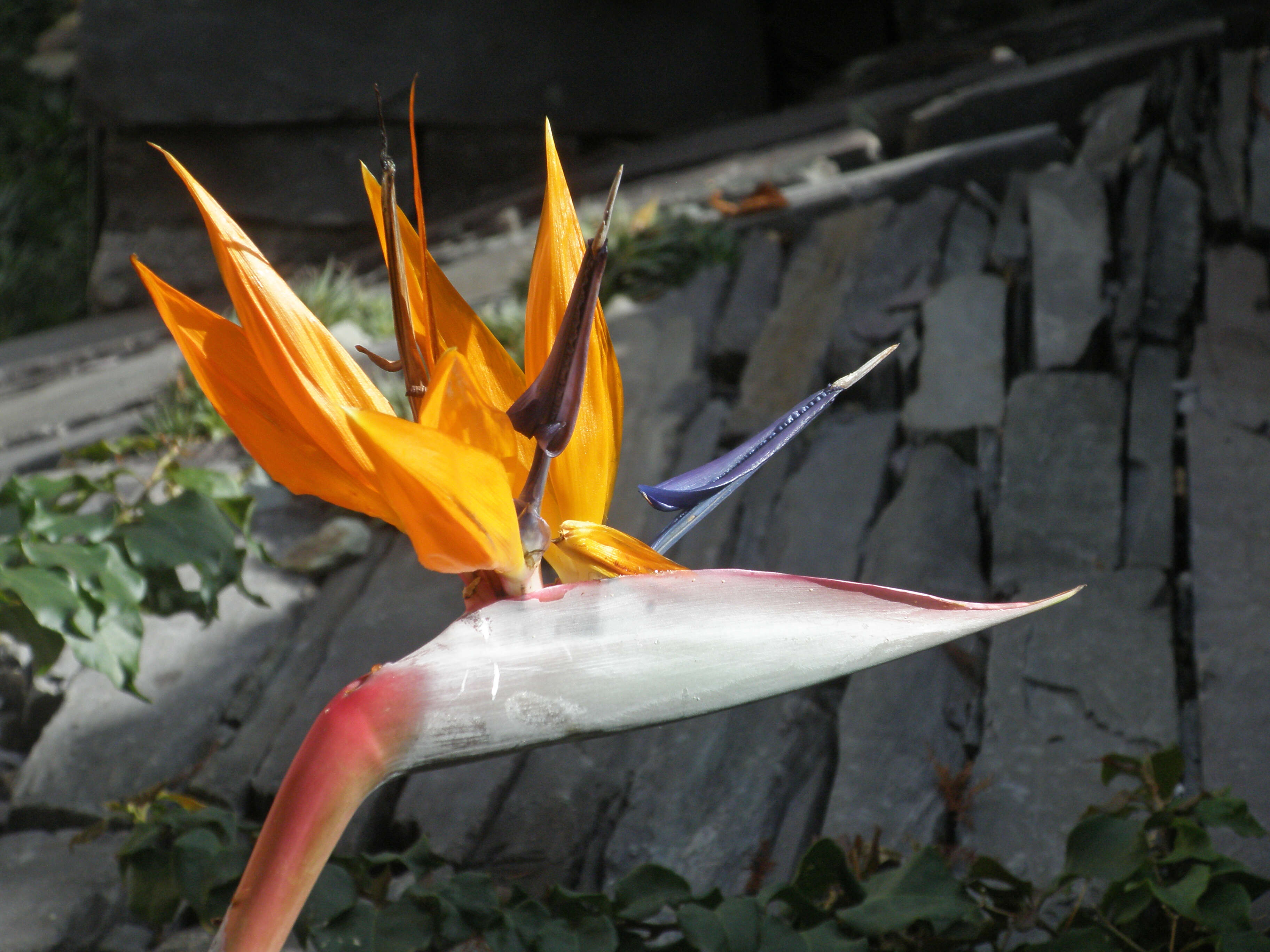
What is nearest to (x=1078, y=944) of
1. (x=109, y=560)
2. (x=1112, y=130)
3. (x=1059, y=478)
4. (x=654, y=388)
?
(x=1059, y=478)

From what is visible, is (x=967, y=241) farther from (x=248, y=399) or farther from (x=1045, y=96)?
(x=248, y=399)

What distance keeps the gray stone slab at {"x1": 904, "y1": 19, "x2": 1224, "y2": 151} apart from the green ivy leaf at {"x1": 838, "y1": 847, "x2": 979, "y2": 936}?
9.97ft

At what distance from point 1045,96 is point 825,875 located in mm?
3220

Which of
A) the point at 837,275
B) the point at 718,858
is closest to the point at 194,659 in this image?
the point at 718,858

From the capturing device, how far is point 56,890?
152 centimetres

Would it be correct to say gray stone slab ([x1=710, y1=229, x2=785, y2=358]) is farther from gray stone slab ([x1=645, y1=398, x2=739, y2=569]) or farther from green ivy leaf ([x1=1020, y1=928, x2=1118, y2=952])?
green ivy leaf ([x1=1020, y1=928, x2=1118, y2=952])

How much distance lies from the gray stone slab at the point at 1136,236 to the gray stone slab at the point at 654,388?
98 centimetres

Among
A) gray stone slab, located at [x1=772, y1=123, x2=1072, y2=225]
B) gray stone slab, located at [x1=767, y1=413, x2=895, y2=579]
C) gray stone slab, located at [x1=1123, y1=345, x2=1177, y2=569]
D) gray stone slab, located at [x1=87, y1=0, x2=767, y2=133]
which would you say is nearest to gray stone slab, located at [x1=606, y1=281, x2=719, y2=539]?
gray stone slab, located at [x1=767, y1=413, x2=895, y2=579]

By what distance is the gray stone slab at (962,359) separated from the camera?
2307mm

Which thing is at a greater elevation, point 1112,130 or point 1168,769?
point 1112,130

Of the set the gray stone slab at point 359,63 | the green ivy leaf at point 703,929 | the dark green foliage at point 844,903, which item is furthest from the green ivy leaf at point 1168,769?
the gray stone slab at point 359,63

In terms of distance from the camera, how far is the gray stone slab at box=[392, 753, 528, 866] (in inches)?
64.2

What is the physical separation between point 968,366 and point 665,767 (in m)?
1.25

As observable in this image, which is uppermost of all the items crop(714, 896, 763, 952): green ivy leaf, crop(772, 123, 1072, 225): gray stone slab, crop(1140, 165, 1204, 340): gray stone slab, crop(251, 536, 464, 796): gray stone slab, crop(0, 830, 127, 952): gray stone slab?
crop(772, 123, 1072, 225): gray stone slab
